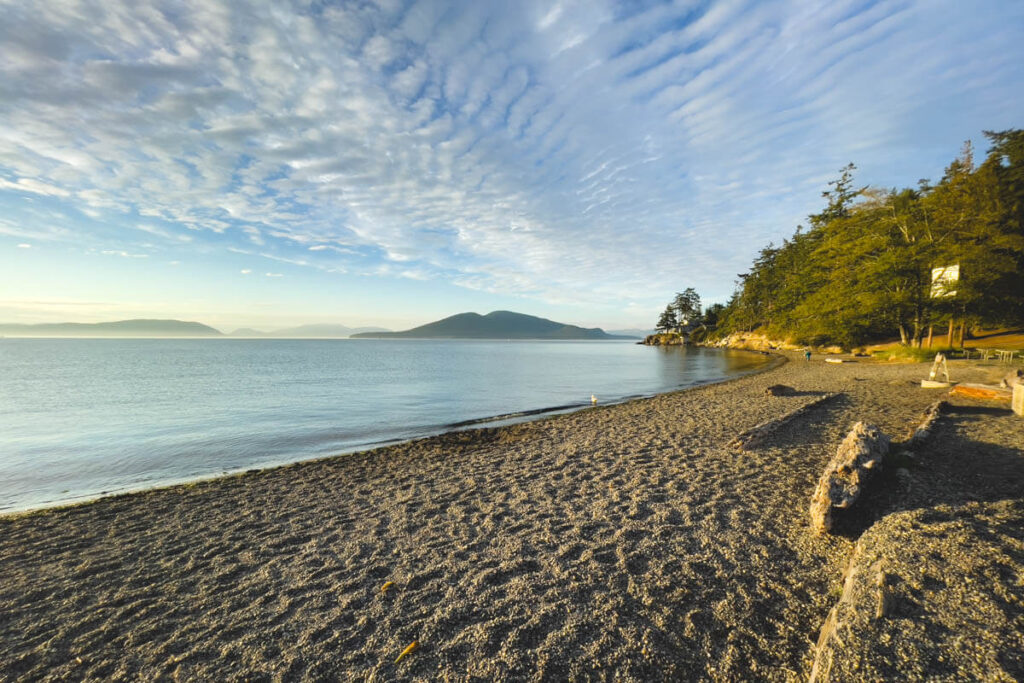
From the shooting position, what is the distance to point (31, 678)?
154 inches

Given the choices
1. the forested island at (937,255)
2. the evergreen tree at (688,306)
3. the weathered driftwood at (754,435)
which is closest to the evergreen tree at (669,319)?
the evergreen tree at (688,306)

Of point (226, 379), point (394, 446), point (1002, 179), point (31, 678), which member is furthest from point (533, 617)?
point (1002, 179)

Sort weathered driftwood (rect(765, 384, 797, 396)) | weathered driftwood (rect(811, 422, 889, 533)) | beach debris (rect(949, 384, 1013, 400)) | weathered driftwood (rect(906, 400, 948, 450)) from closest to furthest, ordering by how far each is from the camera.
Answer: weathered driftwood (rect(811, 422, 889, 533)), weathered driftwood (rect(906, 400, 948, 450)), beach debris (rect(949, 384, 1013, 400)), weathered driftwood (rect(765, 384, 797, 396))

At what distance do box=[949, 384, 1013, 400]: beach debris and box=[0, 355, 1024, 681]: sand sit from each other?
4.18m

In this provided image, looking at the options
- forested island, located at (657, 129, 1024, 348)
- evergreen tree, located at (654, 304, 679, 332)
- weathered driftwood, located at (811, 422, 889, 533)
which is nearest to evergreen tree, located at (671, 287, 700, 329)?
evergreen tree, located at (654, 304, 679, 332)

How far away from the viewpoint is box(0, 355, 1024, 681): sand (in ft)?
12.5

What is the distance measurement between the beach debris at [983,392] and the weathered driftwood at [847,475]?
32.4 ft

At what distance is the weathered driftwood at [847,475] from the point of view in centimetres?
580

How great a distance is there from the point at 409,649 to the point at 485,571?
149cm

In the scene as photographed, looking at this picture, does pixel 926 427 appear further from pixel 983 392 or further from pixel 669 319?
pixel 669 319

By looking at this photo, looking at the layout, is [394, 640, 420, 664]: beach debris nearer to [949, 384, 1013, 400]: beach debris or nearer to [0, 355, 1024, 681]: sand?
[0, 355, 1024, 681]: sand

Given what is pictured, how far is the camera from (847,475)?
6.48 metres

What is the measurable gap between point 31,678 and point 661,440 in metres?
11.9

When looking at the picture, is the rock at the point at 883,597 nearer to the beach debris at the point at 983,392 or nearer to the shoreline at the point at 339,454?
the shoreline at the point at 339,454
